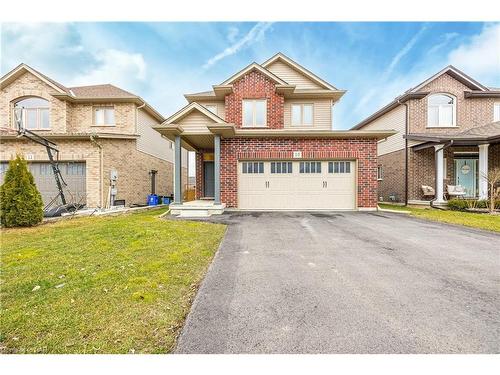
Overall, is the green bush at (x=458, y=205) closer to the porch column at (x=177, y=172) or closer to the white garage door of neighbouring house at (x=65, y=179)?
the porch column at (x=177, y=172)

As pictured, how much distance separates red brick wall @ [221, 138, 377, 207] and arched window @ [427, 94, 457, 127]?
6762mm

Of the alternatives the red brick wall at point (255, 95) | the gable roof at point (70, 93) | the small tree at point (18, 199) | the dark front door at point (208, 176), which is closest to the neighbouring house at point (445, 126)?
the red brick wall at point (255, 95)

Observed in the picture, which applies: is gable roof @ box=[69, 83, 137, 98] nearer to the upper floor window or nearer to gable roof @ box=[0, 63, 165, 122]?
gable roof @ box=[0, 63, 165, 122]

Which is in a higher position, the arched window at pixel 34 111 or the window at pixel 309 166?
the arched window at pixel 34 111

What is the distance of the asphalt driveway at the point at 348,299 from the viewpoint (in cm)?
203

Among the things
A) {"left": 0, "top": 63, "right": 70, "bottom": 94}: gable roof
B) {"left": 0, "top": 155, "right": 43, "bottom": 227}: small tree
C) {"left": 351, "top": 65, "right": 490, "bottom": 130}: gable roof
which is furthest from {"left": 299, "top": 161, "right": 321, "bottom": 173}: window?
{"left": 0, "top": 63, "right": 70, "bottom": 94}: gable roof

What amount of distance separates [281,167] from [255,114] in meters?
3.61

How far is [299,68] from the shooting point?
13867 millimetres

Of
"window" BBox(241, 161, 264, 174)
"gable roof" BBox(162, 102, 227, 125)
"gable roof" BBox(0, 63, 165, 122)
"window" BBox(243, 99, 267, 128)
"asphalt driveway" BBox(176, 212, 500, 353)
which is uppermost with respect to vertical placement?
"gable roof" BBox(0, 63, 165, 122)

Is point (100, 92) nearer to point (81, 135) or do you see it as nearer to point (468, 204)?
point (81, 135)

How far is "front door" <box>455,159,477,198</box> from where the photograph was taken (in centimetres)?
1387

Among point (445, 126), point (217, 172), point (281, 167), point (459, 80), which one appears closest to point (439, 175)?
point (445, 126)

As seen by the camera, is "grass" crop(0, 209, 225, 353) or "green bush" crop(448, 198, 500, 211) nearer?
"grass" crop(0, 209, 225, 353)
